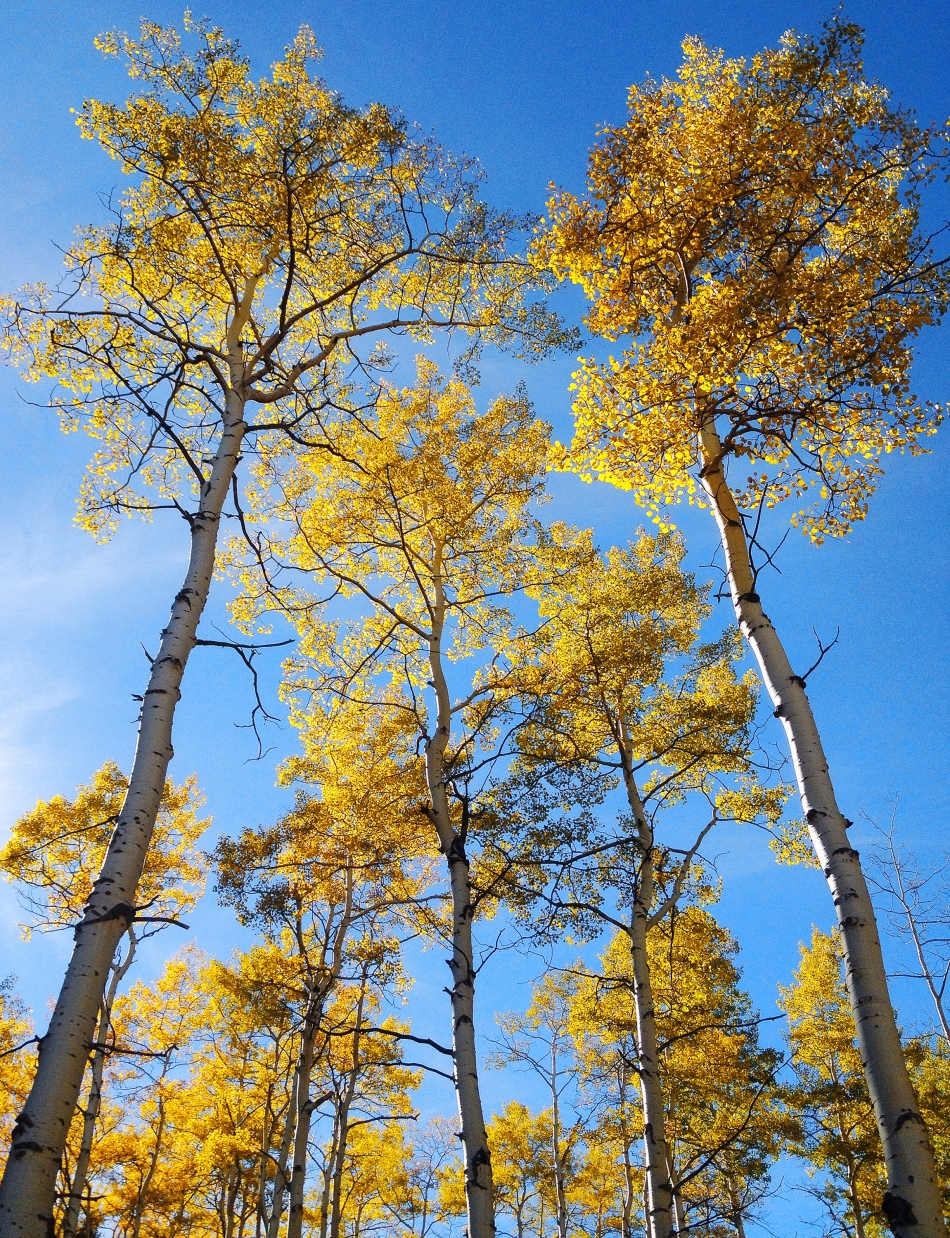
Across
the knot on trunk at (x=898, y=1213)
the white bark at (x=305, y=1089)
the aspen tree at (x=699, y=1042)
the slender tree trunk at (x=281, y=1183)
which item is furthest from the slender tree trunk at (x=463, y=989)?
the aspen tree at (x=699, y=1042)

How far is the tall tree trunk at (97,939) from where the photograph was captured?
258cm

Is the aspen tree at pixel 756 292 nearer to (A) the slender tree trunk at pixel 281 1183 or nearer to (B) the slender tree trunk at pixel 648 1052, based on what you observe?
(B) the slender tree trunk at pixel 648 1052

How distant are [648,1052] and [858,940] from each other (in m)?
4.42

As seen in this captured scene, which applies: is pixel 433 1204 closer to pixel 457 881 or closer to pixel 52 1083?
pixel 457 881

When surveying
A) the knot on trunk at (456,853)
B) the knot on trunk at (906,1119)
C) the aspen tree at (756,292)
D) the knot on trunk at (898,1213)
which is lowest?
the knot on trunk at (898,1213)

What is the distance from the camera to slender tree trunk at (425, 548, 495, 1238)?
5.21 m

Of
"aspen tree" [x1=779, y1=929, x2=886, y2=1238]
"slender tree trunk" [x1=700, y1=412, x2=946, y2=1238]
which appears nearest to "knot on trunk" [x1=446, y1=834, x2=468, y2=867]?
"slender tree trunk" [x1=700, y1=412, x2=946, y2=1238]

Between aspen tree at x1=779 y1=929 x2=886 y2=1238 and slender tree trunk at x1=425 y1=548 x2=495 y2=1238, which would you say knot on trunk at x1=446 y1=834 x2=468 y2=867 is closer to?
slender tree trunk at x1=425 y1=548 x2=495 y2=1238

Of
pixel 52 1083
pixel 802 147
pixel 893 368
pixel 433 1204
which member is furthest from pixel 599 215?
pixel 433 1204

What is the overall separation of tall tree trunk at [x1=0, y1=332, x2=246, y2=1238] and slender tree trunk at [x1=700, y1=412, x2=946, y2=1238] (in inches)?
119

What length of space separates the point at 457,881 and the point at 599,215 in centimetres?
574

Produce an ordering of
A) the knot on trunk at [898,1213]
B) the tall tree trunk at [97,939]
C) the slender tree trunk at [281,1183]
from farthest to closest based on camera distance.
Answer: the slender tree trunk at [281,1183] → the knot on trunk at [898,1213] → the tall tree trunk at [97,939]

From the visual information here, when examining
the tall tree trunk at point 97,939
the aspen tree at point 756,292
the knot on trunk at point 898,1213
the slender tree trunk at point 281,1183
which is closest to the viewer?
the tall tree trunk at point 97,939

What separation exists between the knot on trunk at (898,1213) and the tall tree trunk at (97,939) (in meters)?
3.01
